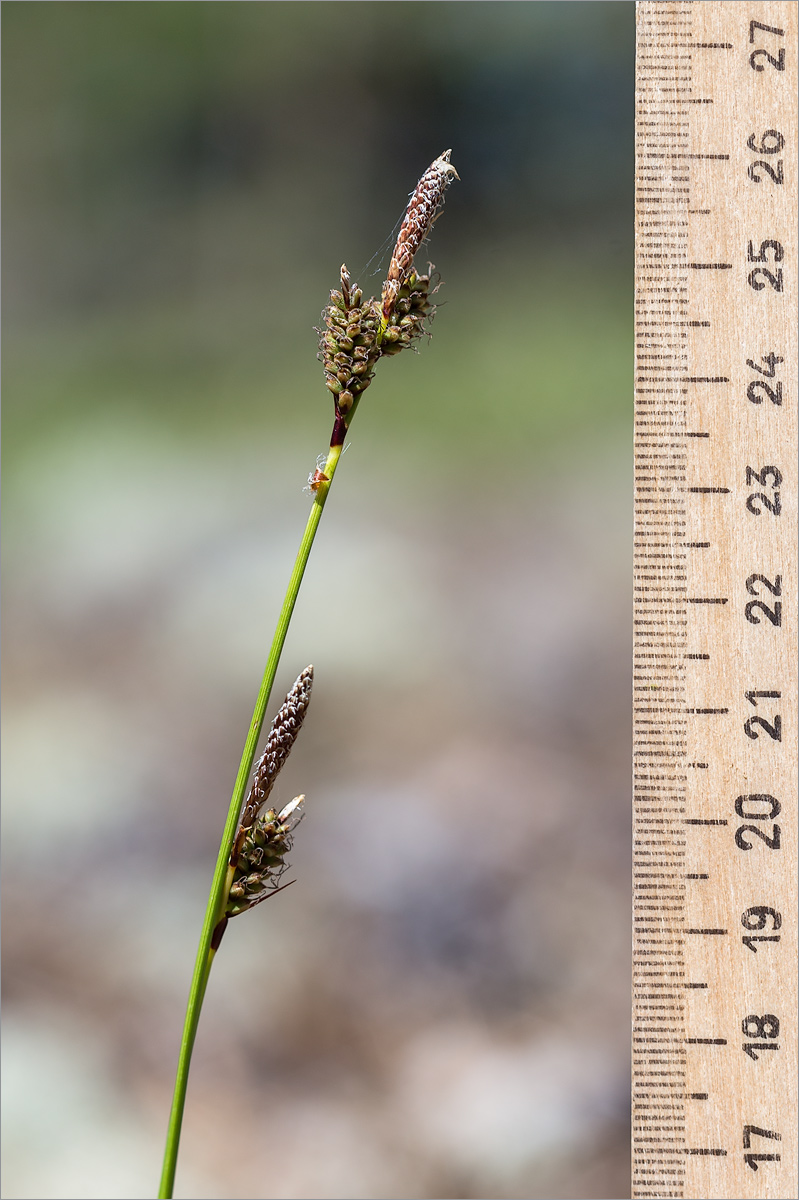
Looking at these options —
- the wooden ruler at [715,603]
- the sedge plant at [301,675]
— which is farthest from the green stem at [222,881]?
the wooden ruler at [715,603]

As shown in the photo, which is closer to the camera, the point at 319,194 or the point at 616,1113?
the point at 616,1113

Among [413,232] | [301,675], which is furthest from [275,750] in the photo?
[413,232]

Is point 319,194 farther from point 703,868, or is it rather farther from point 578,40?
point 703,868

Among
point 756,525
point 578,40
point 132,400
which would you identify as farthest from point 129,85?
point 756,525

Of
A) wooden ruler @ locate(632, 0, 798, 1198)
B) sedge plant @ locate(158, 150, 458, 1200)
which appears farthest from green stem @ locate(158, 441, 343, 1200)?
wooden ruler @ locate(632, 0, 798, 1198)

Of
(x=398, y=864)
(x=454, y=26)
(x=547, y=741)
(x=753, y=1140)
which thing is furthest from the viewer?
(x=454, y=26)

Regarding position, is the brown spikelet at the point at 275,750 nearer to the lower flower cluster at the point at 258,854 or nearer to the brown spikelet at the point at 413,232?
the lower flower cluster at the point at 258,854

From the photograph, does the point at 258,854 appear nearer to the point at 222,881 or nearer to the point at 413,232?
the point at 222,881

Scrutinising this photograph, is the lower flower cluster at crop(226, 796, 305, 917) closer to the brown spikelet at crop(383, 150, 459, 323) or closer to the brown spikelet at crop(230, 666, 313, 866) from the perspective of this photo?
the brown spikelet at crop(230, 666, 313, 866)
